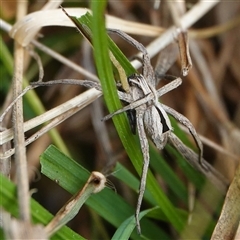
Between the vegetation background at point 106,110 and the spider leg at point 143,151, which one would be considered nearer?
the spider leg at point 143,151

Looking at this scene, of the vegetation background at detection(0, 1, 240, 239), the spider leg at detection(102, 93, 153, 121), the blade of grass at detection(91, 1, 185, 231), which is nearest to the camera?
the blade of grass at detection(91, 1, 185, 231)

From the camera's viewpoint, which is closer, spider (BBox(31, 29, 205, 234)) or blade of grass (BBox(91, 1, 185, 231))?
blade of grass (BBox(91, 1, 185, 231))

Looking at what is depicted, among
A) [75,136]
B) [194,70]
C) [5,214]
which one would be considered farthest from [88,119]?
[5,214]

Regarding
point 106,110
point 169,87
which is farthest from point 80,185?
point 106,110

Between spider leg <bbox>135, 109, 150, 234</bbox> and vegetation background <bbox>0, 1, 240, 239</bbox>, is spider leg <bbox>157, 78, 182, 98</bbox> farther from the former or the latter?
vegetation background <bbox>0, 1, 240, 239</bbox>

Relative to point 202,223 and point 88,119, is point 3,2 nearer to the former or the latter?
point 88,119

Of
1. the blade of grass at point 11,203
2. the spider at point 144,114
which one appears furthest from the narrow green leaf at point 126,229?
the blade of grass at point 11,203

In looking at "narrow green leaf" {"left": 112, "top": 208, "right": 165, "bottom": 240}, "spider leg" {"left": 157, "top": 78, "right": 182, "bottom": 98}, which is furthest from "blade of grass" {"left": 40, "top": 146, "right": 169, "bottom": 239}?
"spider leg" {"left": 157, "top": 78, "right": 182, "bottom": 98}

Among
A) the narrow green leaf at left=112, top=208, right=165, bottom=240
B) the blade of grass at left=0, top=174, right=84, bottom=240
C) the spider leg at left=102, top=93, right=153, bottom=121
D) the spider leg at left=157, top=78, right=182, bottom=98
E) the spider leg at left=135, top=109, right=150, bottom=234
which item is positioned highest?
the spider leg at left=157, top=78, right=182, bottom=98

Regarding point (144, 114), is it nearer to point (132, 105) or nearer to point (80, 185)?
point (132, 105)

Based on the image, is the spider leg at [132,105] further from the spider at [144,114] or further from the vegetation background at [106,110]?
the vegetation background at [106,110]

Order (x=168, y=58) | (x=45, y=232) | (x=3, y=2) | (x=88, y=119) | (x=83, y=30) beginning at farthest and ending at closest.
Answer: (x=88, y=119), (x=3, y=2), (x=168, y=58), (x=83, y=30), (x=45, y=232)
